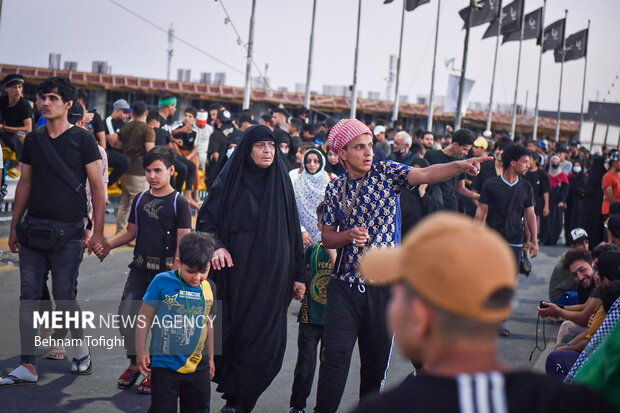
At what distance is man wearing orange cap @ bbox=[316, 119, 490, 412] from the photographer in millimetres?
4867

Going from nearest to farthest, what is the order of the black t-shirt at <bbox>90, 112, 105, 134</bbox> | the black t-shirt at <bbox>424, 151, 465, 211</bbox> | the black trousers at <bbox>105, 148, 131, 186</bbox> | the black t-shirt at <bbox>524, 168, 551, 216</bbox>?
1. the black t-shirt at <bbox>424, 151, 465, 211</bbox>
2. the black trousers at <bbox>105, 148, 131, 186</bbox>
3. the black t-shirt at <bbox>90, 112, 105, 134</bbox>
4. the black t-shirt at <bbox>524, 168, 551, 216</bbox>

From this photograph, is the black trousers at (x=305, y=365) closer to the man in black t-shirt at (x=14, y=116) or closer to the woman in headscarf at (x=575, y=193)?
the man in black t-shirt at (x=14, y=116)

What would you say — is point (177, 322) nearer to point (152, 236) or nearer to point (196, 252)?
point (196, 252)

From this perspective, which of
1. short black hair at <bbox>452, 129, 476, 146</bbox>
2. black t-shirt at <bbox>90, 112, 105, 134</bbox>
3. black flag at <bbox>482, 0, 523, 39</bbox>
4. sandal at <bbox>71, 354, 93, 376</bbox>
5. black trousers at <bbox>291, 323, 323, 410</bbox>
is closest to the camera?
black trousers at <bbox>291, 323, 323, 410</bbox>

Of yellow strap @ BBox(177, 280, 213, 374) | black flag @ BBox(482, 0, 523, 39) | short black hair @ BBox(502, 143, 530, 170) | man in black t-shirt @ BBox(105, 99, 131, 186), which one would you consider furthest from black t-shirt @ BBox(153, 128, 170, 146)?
black flag @ BBox(482, 0, 523, 39)

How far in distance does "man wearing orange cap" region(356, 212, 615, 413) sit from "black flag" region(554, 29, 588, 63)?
149ft

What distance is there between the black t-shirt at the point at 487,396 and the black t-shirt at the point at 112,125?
10.9 meters

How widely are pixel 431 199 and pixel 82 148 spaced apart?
453 centimetres

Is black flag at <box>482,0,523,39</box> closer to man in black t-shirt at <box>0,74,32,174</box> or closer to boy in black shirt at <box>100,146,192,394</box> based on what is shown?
man in black t-shirt at <box>0,74,32,174</box>

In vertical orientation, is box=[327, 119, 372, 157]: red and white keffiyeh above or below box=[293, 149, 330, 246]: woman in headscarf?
above

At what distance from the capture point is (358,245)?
492 centimetres

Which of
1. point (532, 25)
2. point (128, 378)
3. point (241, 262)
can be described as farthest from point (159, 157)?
point (532, 25)

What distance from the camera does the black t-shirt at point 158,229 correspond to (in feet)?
18.5

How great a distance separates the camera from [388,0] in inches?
1328
